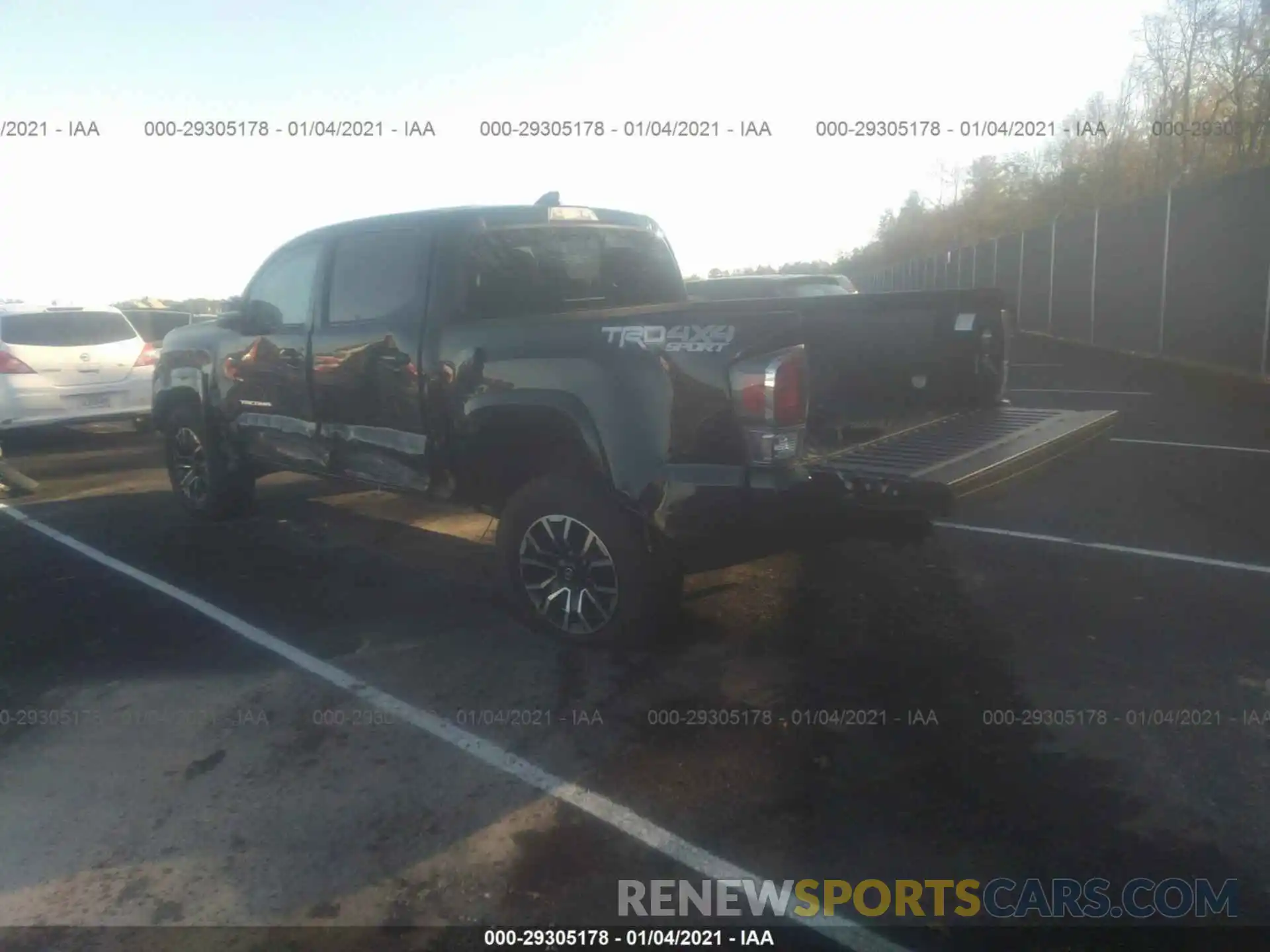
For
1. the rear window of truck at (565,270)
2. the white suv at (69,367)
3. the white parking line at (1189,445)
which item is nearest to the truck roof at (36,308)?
the white suv at (69,367)

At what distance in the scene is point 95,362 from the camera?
35.0 ft

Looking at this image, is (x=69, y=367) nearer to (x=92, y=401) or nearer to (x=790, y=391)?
(x=92, y=401)

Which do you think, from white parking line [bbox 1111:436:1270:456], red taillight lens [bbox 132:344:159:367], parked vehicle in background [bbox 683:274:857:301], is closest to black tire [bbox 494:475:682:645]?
white parking line [bbox 1111:436:1270:456]

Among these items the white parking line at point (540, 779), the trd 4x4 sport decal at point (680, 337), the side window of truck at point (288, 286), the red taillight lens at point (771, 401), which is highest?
the side window of truck at point (288, 286)

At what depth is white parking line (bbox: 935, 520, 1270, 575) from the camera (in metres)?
5.69

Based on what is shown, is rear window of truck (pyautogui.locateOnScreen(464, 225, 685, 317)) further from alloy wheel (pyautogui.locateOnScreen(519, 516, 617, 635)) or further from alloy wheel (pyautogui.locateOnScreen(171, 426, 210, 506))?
alloy wheel (pyautogui.locateOnScreen(171, 426, 210, 506))

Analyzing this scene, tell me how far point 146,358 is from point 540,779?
9221 millimetres

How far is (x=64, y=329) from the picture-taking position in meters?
10.8

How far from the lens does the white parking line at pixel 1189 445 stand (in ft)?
30.3

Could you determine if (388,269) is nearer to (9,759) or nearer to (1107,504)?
(9,759)

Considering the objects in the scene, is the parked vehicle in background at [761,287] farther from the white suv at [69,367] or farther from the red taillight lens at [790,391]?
the red taillight lens at [790,391]

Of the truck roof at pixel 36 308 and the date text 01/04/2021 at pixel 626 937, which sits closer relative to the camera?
the date text 01/04/2021 at pixel 626 937

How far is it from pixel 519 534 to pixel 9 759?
86.6 inches

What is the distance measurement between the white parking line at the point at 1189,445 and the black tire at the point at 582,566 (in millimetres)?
6984
